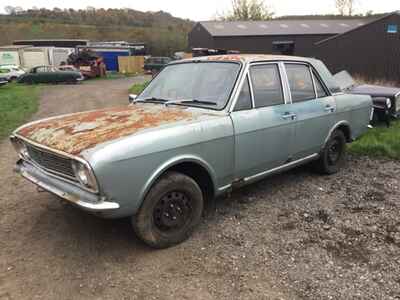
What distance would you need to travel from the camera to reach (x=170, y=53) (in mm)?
58969

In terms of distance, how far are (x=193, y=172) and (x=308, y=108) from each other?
1896mm

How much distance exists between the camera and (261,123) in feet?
13.2

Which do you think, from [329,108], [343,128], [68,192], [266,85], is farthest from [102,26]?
[68,192]

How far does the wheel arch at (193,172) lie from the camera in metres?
3.16

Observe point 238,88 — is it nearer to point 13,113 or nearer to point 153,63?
point 13,113

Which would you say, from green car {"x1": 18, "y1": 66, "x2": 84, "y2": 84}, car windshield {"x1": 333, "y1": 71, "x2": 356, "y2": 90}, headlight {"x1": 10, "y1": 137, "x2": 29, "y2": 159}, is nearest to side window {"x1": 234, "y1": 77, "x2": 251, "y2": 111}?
headlight {"x1": 10, "y1": 137, "x2": 29, "y2": 159}

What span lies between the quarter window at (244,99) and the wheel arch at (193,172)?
30.2 inches

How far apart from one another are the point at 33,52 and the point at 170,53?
26.2 meters

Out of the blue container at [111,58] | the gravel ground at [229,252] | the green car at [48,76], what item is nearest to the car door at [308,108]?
the gravel ground at [229,252]

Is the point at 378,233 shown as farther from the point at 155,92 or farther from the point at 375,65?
the point at 375,65

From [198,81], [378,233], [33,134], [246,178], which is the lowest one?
[378,233]

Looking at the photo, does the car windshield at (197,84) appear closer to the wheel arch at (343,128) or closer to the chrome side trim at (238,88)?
the chrome side trim at (238,88)

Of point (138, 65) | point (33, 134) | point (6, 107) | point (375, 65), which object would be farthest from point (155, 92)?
point (138, 65)

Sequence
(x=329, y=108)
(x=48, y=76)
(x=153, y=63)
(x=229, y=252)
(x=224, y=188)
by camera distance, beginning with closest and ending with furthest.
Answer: (x=229, y=252)
(x=224, y=188)
(x=329, y=108)
(x=48, y=76)
(x=153, y=63)
